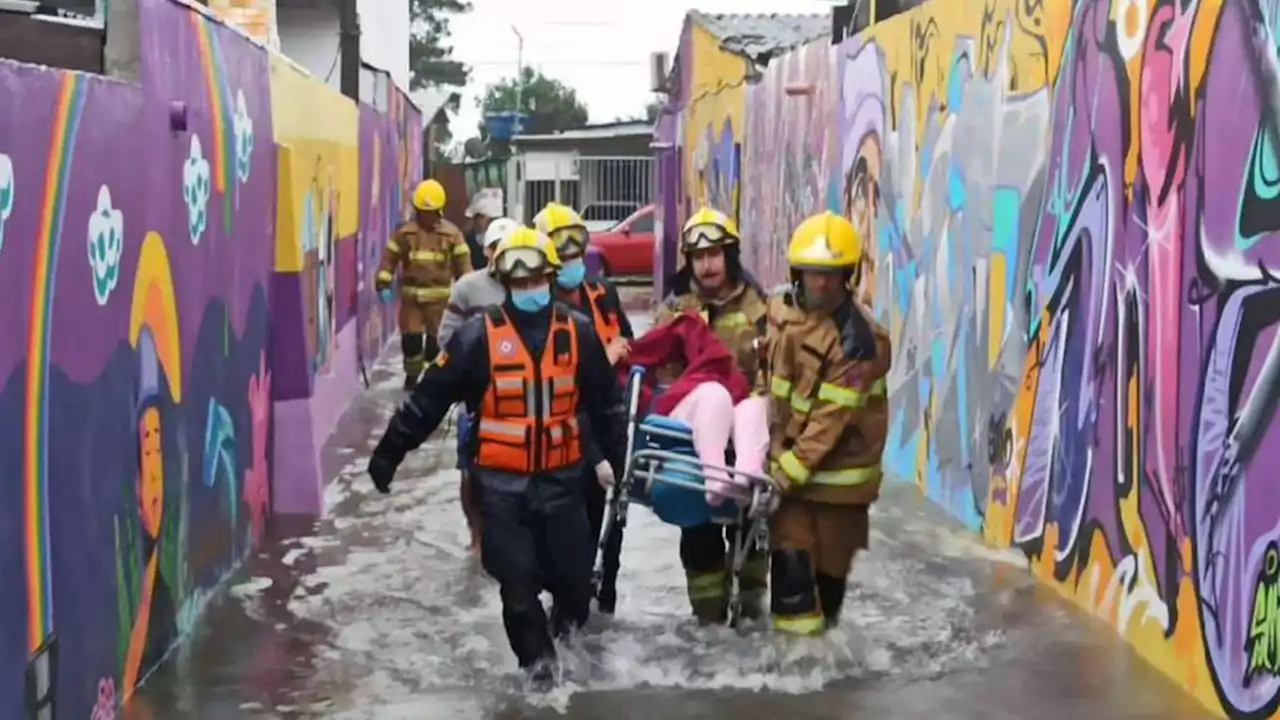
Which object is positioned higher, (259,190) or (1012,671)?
(259,190)

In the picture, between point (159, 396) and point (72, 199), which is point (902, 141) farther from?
point (72, 199)

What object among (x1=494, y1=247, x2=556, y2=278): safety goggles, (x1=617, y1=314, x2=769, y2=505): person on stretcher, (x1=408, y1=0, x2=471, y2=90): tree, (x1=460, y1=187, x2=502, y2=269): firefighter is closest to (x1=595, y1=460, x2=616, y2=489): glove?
(x1=617, y1=314, x2=769, y2=505): person on stretcher

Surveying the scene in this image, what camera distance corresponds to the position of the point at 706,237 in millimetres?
7656

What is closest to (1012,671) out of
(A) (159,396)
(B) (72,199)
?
(A) (159,396)

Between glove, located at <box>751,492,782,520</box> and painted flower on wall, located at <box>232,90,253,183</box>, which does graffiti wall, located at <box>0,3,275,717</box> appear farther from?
glove, located at <box>751,492,782,520</box>

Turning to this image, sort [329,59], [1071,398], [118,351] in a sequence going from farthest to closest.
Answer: [329,59] < [1071,398] < [118,351]

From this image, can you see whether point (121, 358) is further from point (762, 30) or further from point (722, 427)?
point (762, 30)

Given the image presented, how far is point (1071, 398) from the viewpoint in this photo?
8.61m

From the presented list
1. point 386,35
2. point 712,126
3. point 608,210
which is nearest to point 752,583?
point 712,126

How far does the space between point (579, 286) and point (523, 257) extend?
5.31 feet

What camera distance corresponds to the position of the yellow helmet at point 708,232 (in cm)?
762

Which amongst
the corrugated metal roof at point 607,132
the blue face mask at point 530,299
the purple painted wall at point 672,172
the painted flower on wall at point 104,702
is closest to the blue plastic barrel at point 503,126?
the corrugated metal roof at point 607,132

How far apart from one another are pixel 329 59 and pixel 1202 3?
2518cm

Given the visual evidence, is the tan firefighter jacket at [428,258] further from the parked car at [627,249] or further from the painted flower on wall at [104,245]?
the parked car at [627,249]
